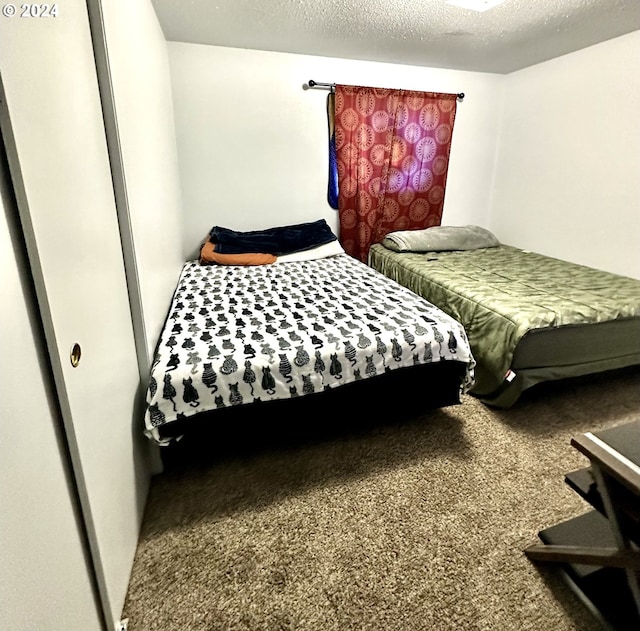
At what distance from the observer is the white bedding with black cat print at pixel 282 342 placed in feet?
5.00

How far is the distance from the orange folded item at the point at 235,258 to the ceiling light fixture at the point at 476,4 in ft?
6.23

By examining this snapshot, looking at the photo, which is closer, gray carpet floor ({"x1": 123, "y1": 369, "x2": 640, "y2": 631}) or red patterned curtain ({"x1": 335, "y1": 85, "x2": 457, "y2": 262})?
gray carpet floor ({"x1": 123, "y1": 369, "x2": 640, "y2": 631})

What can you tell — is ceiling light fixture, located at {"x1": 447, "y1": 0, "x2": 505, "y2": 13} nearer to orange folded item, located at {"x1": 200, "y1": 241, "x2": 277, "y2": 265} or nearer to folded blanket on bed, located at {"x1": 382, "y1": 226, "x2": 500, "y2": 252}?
folded blanket on bed, located at {"x1": 382, "y1": 226, "x2": 500, "y2": 252}

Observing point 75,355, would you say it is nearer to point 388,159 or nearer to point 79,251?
point 79,251

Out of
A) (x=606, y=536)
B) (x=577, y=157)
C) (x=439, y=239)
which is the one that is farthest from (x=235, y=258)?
(x=577, y=157)

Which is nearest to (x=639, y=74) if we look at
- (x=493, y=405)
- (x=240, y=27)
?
(x=493, y=405)

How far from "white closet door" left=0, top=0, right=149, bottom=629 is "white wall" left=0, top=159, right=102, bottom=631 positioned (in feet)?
0.10

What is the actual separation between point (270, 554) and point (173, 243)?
191 cm

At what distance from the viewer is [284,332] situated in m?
1.80

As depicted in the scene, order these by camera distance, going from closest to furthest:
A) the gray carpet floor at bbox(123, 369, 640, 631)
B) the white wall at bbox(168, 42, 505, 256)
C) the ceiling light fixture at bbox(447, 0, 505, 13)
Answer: the gray carpet floor at bbox(123, 369, 640, 631) → the ceiling light fixture at bbox(447, 0, 505, 13) → the white wall at bbox(168, 42, 505, 256)

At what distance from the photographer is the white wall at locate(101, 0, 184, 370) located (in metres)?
1.31

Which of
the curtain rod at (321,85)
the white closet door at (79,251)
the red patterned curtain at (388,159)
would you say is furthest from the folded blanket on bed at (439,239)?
the white closet door at (79,251)

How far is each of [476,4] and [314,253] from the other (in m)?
1.81

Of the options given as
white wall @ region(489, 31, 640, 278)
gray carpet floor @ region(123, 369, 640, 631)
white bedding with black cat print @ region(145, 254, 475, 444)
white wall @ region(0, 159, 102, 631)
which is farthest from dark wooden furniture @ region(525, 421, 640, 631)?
white wall @ region(489, 31, 640, 278)
